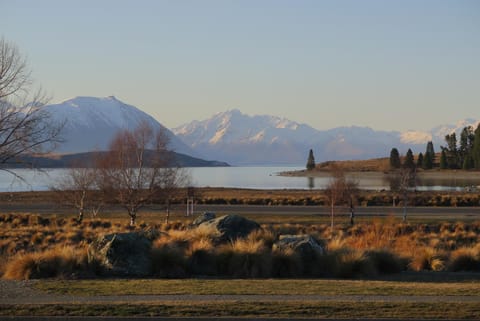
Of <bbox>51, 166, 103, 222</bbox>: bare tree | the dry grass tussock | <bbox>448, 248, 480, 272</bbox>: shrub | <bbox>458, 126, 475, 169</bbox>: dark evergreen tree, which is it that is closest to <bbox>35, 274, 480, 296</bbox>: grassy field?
the dry grass tussock

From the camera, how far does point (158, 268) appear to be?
50.3 feet

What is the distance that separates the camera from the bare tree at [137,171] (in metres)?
35.0

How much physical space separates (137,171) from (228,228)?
17.2 meters

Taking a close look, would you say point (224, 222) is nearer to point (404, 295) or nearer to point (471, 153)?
point (404, 295)

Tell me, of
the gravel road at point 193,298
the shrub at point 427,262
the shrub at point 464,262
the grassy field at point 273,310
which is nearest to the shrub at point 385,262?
the shrub at point 427,262

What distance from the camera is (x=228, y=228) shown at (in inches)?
782

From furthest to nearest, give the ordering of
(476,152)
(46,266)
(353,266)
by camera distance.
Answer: (476,152)
(353,266)
(46,266)

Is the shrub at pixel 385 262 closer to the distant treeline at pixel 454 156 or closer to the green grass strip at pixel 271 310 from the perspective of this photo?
the green grass strip at pixel 271 310

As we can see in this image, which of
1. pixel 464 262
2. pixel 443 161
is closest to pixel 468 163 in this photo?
pixel 443 161

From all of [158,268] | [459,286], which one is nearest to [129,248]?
[158,268]

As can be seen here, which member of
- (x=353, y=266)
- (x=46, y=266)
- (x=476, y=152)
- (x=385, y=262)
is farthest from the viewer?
(x=476, y=152)

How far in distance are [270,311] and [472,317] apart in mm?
2991

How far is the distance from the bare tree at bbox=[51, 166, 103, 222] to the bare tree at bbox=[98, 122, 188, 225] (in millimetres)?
1960

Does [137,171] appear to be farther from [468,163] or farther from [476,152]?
[468,163]
